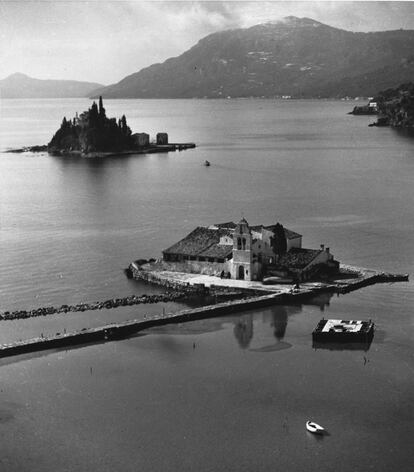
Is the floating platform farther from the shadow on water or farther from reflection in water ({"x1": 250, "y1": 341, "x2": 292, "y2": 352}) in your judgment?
the shadow on water

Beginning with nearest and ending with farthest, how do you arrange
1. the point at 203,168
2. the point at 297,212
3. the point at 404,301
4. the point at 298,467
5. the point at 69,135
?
the point at 298,467, the point at 404,301, the point at 297,212, the point at 203,168, the point at 69,135

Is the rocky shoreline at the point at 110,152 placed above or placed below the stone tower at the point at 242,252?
below

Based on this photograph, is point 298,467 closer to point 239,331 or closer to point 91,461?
point 91,461

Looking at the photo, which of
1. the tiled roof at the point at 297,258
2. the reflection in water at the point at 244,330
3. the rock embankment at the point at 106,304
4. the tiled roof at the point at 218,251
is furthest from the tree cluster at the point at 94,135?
the reflection in water at the point at 244,330

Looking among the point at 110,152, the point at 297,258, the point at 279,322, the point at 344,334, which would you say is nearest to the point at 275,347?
the point at 344,334

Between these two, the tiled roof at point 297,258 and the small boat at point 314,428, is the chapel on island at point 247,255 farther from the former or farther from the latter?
the small boat at point 314,428

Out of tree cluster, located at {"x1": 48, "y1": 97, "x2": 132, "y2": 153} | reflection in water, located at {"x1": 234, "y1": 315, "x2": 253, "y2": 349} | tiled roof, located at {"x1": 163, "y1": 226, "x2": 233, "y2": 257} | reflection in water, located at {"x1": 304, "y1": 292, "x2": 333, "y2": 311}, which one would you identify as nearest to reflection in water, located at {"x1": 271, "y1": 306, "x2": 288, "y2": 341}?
reflection in water, located at {"x1": 234, "y1": 315, "x2": 253, "y2": 349}

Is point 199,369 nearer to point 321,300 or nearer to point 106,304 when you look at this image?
point 106,304

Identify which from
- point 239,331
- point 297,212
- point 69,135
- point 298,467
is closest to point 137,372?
point 239,331
